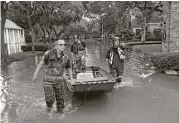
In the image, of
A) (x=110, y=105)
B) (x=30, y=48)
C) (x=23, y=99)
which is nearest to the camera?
(x=110, y=105)

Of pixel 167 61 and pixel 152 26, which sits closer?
pixel 167 61

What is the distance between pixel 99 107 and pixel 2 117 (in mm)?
2711

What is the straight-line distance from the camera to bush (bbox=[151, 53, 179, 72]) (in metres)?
10.9

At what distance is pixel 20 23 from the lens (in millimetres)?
39125

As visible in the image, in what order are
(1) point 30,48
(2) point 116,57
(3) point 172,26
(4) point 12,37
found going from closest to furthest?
1. (2) point 116,57
2. (3) point 172,26
3. (1) point 30,48
4. (4) point 12,37

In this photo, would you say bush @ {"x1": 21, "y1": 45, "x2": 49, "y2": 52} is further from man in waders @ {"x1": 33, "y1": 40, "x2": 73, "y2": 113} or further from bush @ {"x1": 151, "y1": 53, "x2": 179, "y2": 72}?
man in waders @ {"x1": 33, "y1": 40, "x2": 73, "y2": 113}

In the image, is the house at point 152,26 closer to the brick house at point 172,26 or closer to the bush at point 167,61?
the brick house at point 172,26

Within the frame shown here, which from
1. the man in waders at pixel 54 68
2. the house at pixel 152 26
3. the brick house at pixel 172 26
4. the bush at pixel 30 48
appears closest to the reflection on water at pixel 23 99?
the man in waders at pixel 54 68

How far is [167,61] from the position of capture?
1102 cm

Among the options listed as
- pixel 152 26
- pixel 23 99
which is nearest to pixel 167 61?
pixel 23 99

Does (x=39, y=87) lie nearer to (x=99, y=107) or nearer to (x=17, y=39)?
(x=99, y=107)

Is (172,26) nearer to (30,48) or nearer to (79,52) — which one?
(79,52)

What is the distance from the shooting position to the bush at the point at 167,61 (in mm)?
10922

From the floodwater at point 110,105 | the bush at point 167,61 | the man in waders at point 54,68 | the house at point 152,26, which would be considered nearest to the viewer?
the man in waders at point 54,68
